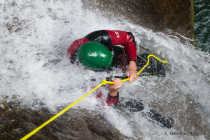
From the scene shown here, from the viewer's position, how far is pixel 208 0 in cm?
504

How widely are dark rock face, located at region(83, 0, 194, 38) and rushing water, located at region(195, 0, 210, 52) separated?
74cm

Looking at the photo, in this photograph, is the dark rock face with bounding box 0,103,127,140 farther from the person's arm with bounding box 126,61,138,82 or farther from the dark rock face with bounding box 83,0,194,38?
the dark rock face with bounding box 83,0,194,38

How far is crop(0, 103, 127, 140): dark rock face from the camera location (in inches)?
76.2

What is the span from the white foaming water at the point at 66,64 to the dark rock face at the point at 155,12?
8.1 inches

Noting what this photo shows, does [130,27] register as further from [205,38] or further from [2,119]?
[2,119]

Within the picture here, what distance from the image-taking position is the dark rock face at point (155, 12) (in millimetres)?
3727

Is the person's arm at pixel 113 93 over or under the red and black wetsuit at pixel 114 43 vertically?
under

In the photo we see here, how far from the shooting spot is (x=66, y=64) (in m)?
2.78

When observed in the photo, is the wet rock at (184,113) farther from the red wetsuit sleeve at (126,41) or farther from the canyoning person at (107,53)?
the red wetsuit sleeve at (126,41)

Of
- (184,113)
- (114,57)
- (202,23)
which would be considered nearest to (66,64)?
(114,57)

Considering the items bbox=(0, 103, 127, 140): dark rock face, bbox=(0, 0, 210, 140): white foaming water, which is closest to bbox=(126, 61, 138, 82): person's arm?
bbox=(0, 0, 210, 140): white foaming water

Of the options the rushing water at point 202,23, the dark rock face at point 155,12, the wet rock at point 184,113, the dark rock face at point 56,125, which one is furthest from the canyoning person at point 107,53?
the rushing water at point 202,23

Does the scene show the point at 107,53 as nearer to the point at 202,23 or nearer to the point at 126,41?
the point at 126,41

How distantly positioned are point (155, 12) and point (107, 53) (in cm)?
238
